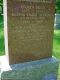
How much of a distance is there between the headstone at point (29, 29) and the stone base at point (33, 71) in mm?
114

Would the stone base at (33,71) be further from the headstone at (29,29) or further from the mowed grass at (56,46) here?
the mowed grass at (56,46)

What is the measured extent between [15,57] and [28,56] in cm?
27

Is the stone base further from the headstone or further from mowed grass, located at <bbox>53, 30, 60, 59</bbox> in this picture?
mowed grass, located at <bbox>53, 30, 60, 59</bbox>

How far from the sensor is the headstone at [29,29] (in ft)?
11.6

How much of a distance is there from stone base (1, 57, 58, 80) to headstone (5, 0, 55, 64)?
0.38 feet

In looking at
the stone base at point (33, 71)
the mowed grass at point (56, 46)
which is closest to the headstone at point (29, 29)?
Result: the stone base at point (33, 71)

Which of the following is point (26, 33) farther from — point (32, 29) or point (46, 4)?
point (46, 4)

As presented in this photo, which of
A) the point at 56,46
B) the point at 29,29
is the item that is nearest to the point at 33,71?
the point at 29,29

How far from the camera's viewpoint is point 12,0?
345 cm

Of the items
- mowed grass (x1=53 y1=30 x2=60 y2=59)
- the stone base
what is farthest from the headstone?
mowed grass (x1=53 y1=30 x2=60 y2=59)

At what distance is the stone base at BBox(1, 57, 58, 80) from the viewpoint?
3602 millimetres

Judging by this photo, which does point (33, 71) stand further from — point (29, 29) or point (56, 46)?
point (56, 46)

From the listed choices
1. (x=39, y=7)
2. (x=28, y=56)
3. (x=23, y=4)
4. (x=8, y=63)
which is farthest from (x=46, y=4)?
(x=8, y=63)

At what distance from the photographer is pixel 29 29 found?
3.72 m
